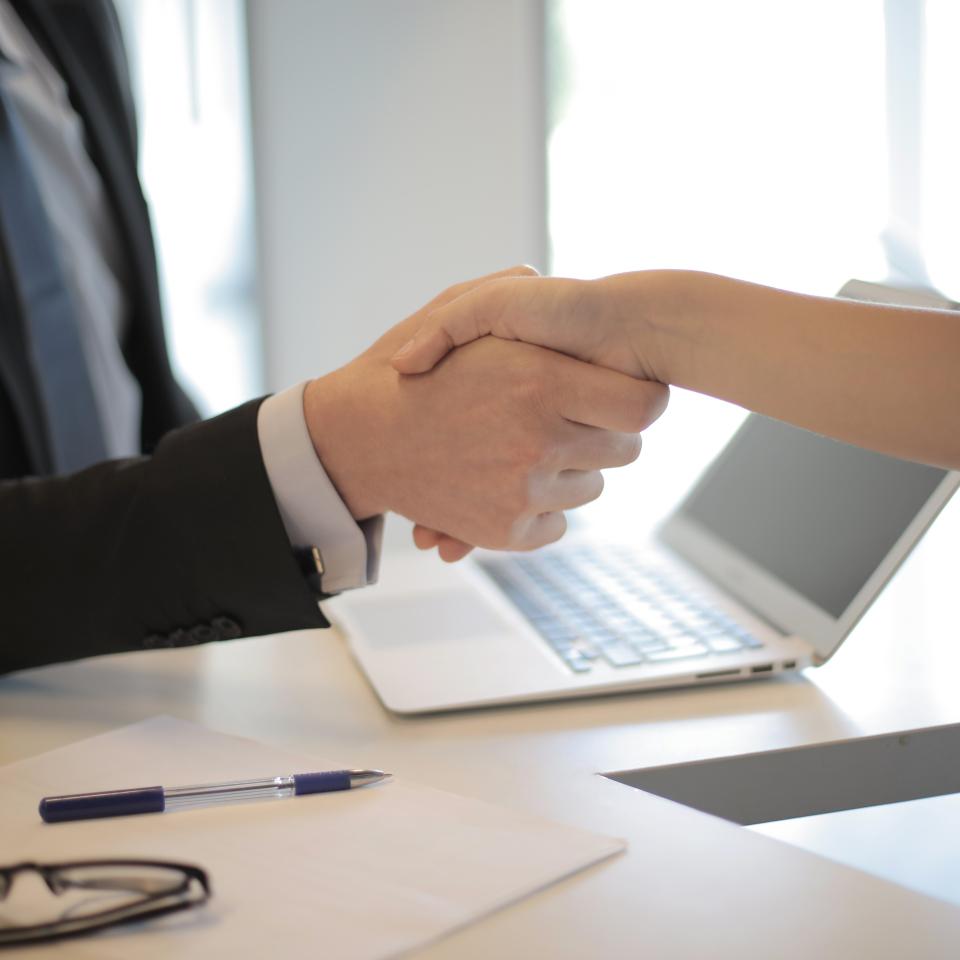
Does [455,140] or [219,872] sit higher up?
[455,140]

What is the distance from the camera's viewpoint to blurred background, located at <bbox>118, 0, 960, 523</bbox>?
2.58 metres

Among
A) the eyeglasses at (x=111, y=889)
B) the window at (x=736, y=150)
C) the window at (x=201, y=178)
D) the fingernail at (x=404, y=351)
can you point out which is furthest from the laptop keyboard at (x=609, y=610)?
the window at (x=201, y=178)

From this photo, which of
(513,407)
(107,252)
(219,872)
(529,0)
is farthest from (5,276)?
(529,0)

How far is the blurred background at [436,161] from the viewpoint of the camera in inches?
101

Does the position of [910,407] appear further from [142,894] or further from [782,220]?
[782,220]

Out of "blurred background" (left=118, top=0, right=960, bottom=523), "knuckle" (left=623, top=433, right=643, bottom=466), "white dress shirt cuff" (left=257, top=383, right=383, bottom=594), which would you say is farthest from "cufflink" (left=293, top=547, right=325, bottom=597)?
"blurred background" (left=118, top=0, right=960, bottom=523)

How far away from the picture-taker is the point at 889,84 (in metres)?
2.17

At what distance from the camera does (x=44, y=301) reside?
114 cm

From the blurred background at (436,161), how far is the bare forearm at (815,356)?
1855mm

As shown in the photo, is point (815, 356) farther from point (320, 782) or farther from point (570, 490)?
point (320, 782)

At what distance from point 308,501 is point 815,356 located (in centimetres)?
34

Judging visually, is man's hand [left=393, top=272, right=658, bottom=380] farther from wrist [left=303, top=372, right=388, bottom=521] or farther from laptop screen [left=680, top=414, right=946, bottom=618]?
laptop screen [left=680, top=414, right=946, bottom=618]

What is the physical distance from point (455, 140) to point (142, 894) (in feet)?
8.40

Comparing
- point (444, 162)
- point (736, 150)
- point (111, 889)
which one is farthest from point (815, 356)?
point (444, 162)
